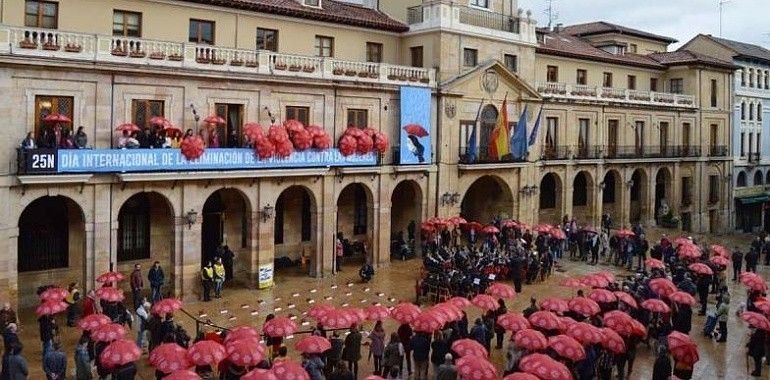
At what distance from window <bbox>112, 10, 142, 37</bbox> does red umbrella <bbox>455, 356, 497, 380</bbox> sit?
20.8 metres

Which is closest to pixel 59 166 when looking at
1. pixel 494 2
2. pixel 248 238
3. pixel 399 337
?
pixel 248 238

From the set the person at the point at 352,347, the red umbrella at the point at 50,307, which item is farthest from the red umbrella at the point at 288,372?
the red umbrella at the point at 50,307

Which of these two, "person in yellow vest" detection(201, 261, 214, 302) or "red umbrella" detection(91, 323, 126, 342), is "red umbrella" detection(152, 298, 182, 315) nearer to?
"red umbrella" detection(91, 323, 126, 342)

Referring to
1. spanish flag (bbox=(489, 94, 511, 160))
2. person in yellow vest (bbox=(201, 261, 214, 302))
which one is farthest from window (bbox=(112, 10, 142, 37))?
spanish flag (bbox=(489, 94, 511, 160))

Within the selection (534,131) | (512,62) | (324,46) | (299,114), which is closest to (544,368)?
(299,114)

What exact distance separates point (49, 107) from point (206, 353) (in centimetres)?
1370

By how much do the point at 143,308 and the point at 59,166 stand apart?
6437 mm

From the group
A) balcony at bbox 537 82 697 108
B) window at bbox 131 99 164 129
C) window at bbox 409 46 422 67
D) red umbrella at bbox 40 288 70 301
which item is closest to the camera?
red umbrella at bbox 40 288 70 301

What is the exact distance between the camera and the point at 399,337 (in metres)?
20.4

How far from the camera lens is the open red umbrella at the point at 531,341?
17594 mm

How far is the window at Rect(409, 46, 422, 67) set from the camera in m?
38.5

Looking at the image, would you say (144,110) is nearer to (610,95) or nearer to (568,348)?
(568,348)

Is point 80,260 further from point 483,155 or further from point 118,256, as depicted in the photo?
point 483,155

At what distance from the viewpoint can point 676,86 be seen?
56500 millimetres
